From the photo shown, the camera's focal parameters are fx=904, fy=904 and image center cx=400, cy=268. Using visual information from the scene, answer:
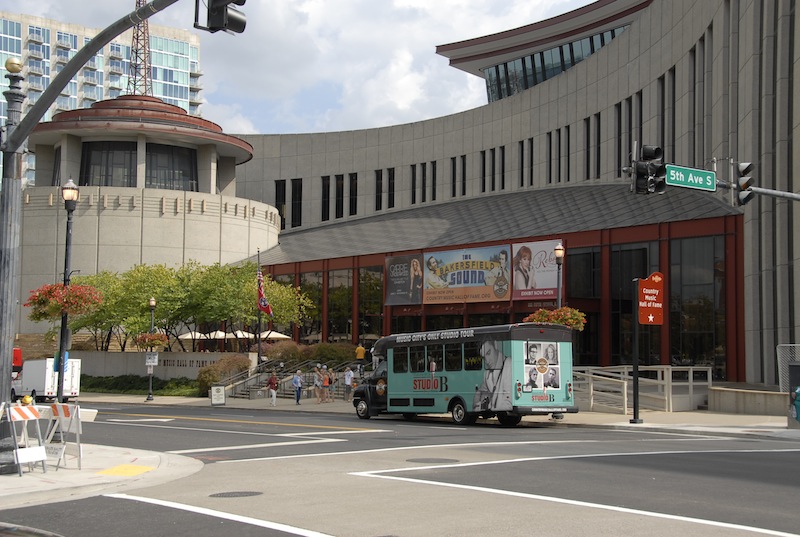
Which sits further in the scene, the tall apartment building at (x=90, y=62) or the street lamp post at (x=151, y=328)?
the tall apartment building at (x=90, y=62)

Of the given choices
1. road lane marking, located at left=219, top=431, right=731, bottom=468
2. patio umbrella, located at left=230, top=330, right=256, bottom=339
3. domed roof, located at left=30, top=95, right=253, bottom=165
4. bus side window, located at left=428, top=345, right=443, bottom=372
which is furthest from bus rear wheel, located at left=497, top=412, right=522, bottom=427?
domed roof, located at left=30, top=95, right=253, bottom=165

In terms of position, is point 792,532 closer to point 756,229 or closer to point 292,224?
point 756,229

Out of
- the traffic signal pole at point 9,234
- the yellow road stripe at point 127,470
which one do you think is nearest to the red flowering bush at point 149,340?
the yellow road stripe at point 127,470

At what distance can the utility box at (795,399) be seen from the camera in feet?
81.6

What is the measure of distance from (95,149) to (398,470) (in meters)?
60.0

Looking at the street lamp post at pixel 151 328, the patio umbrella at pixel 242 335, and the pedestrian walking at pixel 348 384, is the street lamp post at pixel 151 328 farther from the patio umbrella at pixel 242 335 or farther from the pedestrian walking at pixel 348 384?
the pedestrian walking at pixel 348 384

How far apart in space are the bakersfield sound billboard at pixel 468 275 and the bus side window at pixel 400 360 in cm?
1622

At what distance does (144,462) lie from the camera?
17609mm

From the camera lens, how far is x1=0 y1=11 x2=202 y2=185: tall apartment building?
15288cm

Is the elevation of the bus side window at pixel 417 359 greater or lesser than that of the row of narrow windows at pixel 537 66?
lesser

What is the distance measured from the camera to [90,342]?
65.8 meters

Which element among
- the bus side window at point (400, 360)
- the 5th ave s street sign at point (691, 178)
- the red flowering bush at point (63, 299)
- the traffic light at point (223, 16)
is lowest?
the bus side window at point (400, 360)

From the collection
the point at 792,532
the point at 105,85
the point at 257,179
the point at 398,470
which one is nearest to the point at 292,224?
the point at 257,179

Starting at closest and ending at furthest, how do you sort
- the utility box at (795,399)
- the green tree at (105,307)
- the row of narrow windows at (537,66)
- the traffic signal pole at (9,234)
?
the traffic signal pole at (9,234), the utility box at (795,399), the green tree at (105,307), the row of narrow windows at (537,66)
